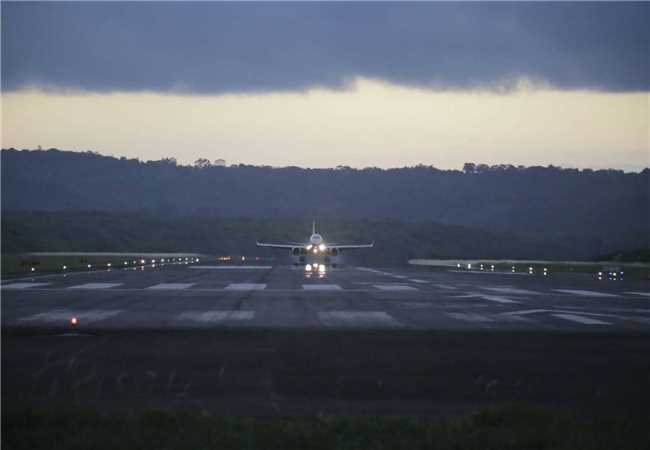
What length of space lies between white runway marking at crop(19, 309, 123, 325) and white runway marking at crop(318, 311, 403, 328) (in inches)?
237

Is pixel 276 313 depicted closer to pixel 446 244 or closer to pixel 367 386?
pixel 367 386

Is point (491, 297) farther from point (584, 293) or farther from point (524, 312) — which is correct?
point (524, 312)

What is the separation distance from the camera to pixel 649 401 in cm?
1303

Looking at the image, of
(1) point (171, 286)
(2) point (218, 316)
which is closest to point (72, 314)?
(2) point (218, 316)

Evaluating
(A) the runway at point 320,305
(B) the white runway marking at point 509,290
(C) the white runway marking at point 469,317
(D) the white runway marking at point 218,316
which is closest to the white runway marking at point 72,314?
(A) the runway at point 320,305

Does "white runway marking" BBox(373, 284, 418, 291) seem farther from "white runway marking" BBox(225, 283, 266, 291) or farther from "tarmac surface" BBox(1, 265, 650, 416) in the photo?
"tarmac surface" BBox(1, 265, 650, 416)

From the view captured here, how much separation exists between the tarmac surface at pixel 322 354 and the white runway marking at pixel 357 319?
0.18ft

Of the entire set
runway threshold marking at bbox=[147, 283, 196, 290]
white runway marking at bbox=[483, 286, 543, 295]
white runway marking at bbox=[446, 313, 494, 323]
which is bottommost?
runway threshold marking at bbox=[147, 283, 196, 290]

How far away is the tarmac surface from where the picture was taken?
43.0 ft

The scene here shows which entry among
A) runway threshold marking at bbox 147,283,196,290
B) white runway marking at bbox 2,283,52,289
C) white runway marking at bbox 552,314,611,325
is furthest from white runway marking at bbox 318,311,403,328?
white runway marking at bbox 2,283,52,289

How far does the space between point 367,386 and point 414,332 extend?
311 inches

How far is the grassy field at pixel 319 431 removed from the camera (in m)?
10.2

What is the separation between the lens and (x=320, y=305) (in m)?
30.5

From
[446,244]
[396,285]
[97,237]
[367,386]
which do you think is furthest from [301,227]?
[367,386]
